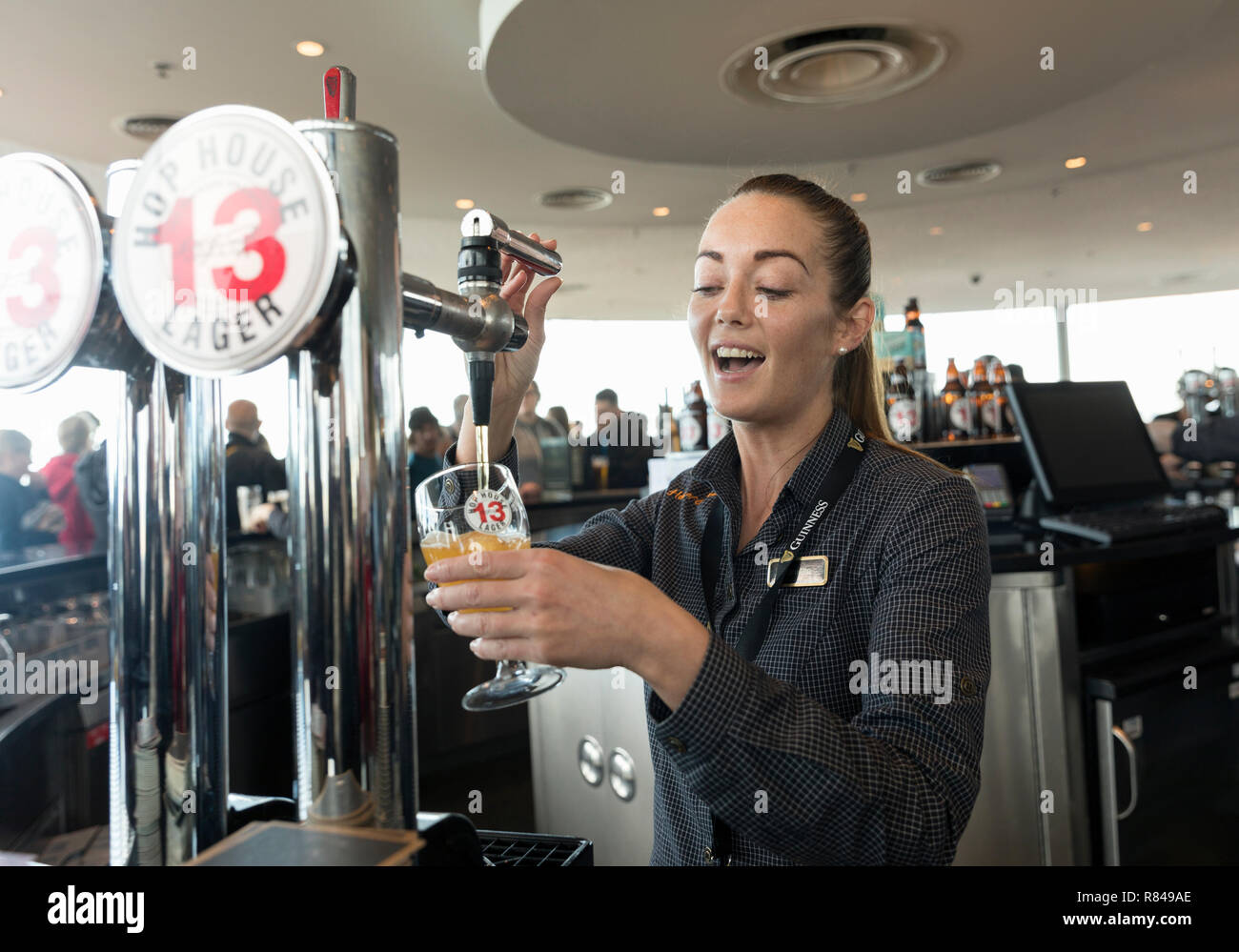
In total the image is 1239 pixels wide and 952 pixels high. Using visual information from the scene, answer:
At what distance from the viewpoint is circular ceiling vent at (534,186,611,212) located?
7.59 meters

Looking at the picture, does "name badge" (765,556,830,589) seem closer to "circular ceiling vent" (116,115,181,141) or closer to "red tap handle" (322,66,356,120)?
"red tap handle" (322,66,356,120)

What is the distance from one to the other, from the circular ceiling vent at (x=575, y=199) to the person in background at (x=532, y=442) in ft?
9.76

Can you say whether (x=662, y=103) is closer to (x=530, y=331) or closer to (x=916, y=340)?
(x=916, y=340)

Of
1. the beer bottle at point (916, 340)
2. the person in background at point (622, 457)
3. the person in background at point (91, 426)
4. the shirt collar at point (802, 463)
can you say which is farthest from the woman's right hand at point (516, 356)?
the person in background at point (91, 426)

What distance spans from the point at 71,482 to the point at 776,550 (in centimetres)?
442

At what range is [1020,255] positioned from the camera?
10430 millimetres

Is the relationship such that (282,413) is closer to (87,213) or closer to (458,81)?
(87,213)

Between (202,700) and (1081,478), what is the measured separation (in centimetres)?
233

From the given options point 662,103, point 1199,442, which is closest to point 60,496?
point 662,103

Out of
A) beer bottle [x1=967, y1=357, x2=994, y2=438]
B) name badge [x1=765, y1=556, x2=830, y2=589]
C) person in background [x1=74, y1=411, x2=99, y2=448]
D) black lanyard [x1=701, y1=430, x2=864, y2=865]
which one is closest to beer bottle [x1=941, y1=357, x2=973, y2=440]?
beer bottle [x1=967, y1=357, x2=994, y2=438]

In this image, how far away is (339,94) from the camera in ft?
1.28

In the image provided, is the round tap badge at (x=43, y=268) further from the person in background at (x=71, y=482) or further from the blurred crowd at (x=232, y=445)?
the person in background at (x=71, y=482)

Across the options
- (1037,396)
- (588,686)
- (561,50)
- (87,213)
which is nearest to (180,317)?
(87,213)

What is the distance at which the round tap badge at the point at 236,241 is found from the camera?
1.02 ft
